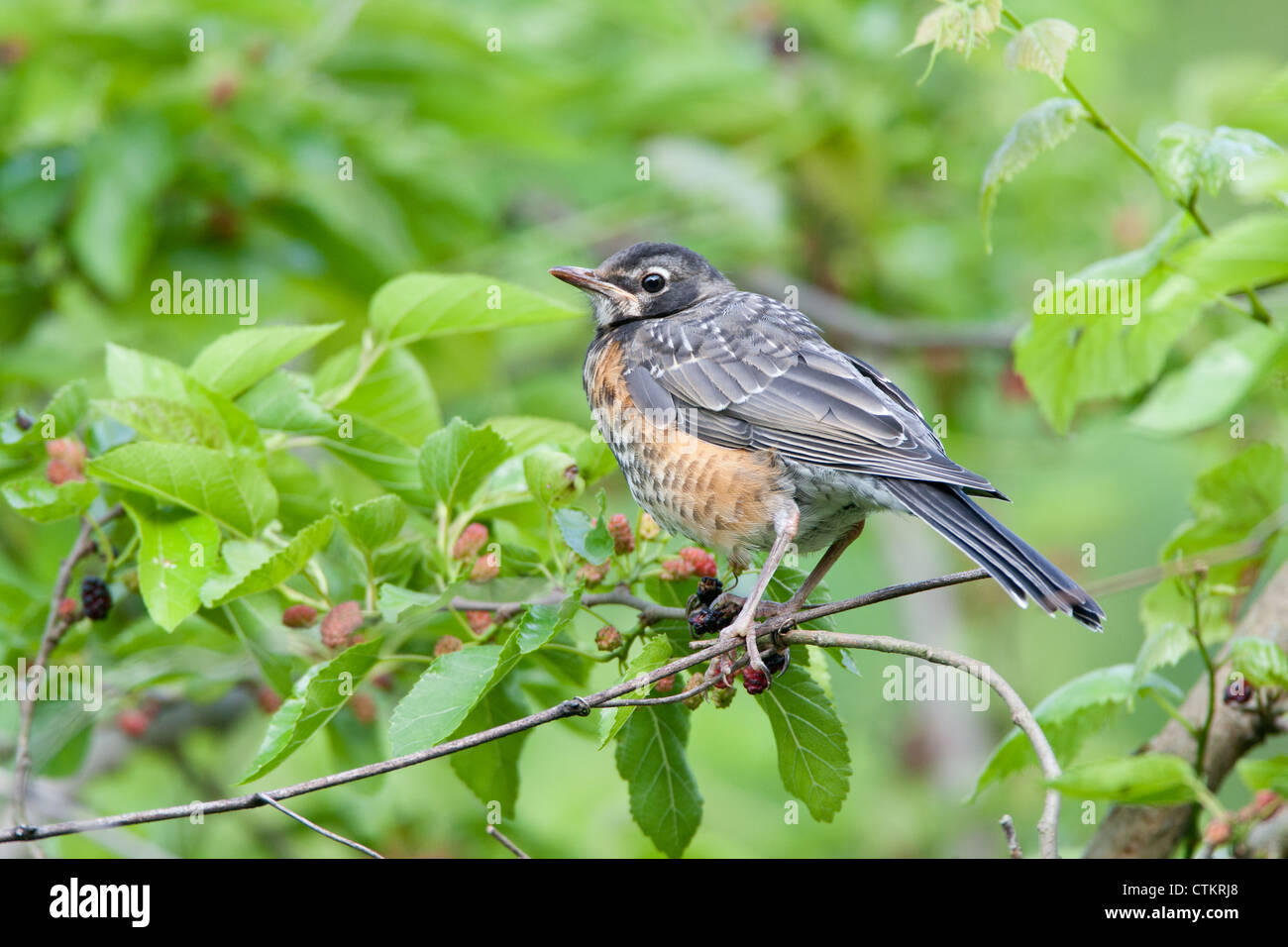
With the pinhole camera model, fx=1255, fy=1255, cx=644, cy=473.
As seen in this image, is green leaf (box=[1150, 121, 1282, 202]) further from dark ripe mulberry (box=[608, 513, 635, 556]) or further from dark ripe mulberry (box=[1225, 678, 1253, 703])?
dark ripe mulberry (box=[608, 513, 635, 556])

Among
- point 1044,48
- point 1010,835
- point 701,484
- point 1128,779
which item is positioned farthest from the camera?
point 701,484

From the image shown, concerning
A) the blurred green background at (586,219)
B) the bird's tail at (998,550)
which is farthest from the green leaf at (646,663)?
the blurred green background at (586,219)

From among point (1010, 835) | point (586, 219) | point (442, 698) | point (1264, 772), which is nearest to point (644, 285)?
point (586, 219)

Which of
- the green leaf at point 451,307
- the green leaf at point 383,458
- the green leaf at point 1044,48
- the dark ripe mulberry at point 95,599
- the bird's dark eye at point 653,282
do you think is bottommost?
the dark ripe mulberry at point 95,599

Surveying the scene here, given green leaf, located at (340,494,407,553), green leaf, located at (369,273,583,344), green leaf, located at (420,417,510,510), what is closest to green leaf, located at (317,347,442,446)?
green leaf, located at (369,273,583,344)

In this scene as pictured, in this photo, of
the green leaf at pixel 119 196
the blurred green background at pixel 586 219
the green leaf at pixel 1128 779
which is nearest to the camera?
the green leaf at pixel 1128 779

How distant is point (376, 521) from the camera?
299cm

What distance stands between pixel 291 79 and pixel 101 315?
1.29 m

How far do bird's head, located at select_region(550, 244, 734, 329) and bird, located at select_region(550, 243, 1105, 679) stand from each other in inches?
9.0

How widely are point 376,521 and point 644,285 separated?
190cm

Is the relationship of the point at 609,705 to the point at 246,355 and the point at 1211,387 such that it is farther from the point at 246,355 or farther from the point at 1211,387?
the point at 1211,387

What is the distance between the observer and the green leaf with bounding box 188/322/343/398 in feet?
10.7

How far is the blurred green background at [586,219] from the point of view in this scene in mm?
4707

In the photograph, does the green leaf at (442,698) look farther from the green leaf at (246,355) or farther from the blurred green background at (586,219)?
the blurred green background at (586,219)
